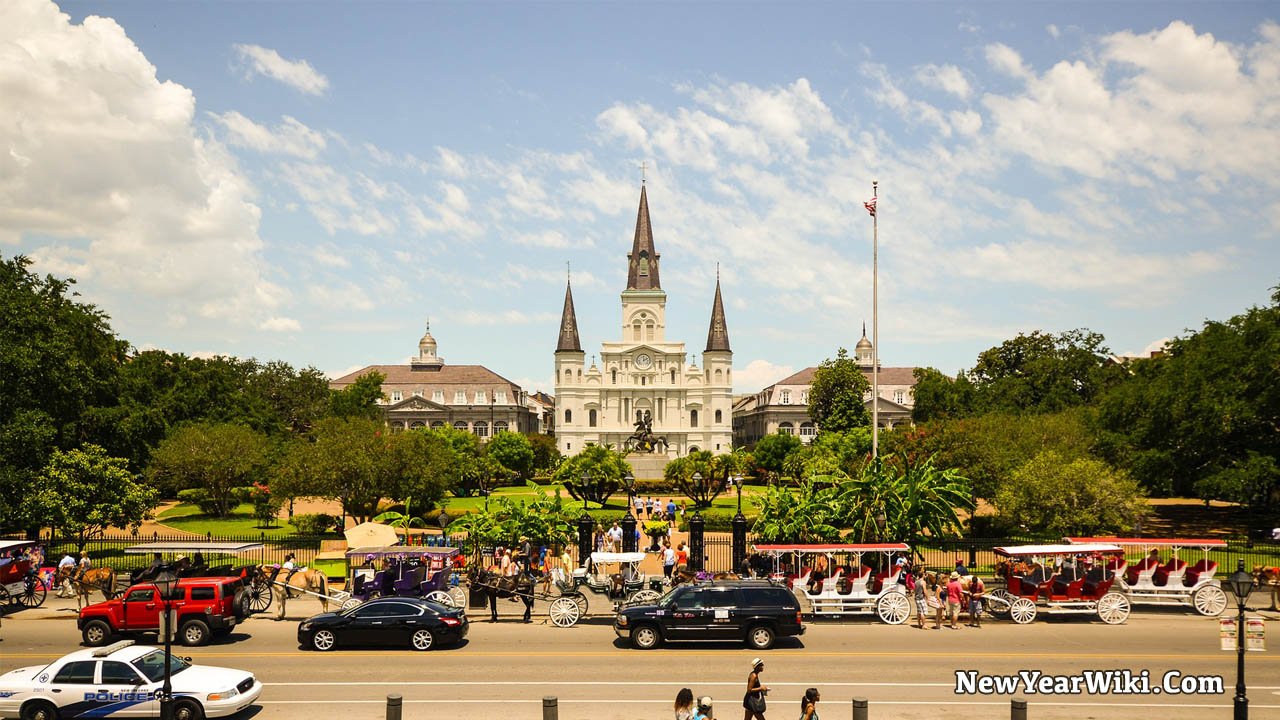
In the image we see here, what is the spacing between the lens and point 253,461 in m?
48.0

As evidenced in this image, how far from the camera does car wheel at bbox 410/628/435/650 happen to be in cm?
1911

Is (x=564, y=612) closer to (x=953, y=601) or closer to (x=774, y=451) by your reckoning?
(x=953, y=601)

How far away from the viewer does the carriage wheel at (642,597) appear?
21.5 m

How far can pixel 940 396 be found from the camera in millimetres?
89250

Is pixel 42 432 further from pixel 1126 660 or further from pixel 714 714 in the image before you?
pixel 1126 660

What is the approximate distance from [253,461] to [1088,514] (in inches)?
1559

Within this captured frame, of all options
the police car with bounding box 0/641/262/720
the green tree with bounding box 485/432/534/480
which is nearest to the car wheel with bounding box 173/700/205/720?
the police car with bounding box 0/641/262/720

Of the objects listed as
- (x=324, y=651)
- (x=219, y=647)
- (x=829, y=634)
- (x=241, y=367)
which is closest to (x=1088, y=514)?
(x=829, y=634)

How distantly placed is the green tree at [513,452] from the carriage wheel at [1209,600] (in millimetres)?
59653

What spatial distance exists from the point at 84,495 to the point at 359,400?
2547 inches

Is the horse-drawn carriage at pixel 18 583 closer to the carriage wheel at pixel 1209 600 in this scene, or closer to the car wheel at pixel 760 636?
the car wheel at pixel 760 636

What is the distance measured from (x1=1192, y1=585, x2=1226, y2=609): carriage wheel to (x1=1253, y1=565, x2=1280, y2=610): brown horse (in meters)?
1.70

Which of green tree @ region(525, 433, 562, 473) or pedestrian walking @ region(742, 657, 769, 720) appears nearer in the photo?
pedestrian walking @ region(742, 657, 769, 720)

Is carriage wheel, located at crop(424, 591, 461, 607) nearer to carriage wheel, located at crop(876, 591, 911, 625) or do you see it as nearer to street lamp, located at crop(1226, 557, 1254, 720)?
carriage wheel, located at crop(876, 591, 911, 625)
